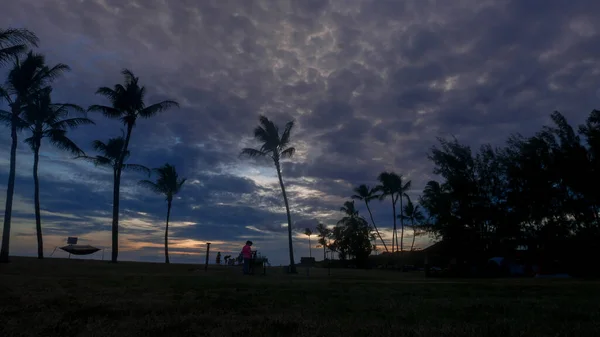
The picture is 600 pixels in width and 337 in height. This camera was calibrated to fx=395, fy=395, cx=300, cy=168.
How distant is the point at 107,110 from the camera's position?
104 feet

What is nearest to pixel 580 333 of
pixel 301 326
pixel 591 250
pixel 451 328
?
pixel 451 328

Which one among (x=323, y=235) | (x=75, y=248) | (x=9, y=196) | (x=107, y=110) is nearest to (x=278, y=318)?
(x=9, y=196)

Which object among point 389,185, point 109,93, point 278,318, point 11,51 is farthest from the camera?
point 389,185

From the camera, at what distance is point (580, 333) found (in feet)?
16.1

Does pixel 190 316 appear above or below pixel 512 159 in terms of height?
below

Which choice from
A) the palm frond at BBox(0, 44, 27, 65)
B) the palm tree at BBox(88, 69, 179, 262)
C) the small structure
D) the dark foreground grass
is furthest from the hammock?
the dark foreground grass

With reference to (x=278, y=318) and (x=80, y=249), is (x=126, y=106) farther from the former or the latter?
(x=278, y=318)

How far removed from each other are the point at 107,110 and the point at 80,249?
1661 cm

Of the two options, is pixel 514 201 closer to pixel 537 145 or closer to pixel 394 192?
pixel 537 145

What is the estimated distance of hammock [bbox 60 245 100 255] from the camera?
39500 mm

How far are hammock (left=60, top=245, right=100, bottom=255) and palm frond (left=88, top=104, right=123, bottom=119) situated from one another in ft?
52.8

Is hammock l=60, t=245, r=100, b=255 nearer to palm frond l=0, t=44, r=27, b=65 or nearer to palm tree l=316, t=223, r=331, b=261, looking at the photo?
palm frond l=0, t=44, r=27, b=65

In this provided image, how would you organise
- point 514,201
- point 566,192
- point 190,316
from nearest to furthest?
point 190,316
point 566,192
point 514,201

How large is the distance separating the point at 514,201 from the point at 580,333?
3283 cm
